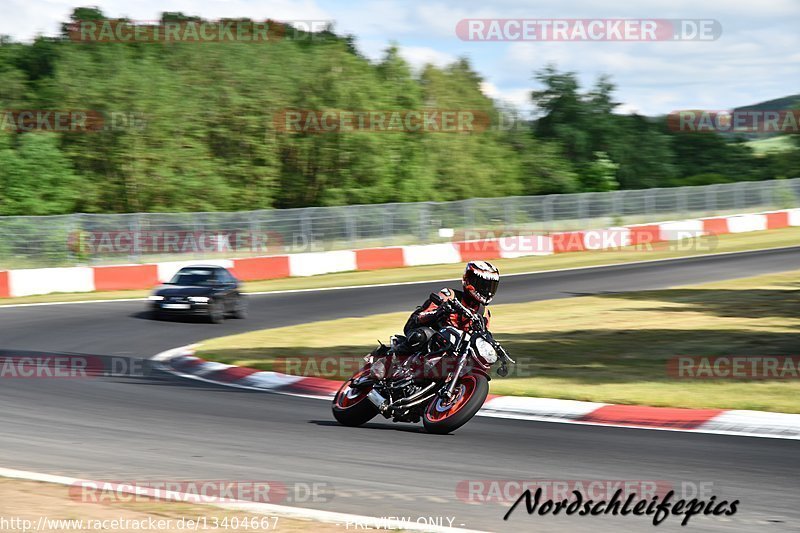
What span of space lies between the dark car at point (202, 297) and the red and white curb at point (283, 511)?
45.4 ft

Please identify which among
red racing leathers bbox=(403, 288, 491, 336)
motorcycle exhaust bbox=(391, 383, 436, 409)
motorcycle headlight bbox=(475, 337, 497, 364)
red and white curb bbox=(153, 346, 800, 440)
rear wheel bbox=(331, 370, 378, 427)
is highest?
red racing leathers bbox=(403, 288, 491, 336)

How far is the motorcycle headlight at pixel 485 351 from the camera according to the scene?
9.06 meters

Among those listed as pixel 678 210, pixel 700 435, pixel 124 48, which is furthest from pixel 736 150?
pixel 700 435

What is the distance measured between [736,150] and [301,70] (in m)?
36.1

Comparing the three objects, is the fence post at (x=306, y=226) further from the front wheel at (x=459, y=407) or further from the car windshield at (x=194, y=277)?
the front wheel at (x=459, y=407)

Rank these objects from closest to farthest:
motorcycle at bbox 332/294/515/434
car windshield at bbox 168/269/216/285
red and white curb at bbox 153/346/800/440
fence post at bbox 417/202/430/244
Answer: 1. motorcycle at bbox 332/294/515/434
2. red and white curb at bbox 153/346/800/440
3. car windshield at bbox 168/269/216/285
4. fence post at bbox 417/202/430/244

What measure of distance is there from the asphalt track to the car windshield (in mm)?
8321

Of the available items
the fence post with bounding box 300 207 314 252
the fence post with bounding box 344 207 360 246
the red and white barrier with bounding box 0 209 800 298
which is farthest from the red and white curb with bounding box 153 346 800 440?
the fence post with bounding box 344 207 360 246

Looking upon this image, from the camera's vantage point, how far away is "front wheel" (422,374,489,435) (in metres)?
9.33

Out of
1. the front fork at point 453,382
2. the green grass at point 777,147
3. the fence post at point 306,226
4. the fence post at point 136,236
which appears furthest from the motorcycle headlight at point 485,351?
the green grass at point 777,147

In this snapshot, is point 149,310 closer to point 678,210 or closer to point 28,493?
point 28,493

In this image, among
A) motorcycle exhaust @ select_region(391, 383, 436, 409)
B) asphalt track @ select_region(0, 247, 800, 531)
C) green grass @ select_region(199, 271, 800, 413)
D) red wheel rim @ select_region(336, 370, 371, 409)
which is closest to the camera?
asphalt track @ select_region(0, 247, 800, 531)

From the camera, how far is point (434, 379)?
960 cm

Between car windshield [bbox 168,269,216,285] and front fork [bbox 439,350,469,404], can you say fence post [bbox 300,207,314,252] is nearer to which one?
car windshield [bbox 168,269,216,285]
